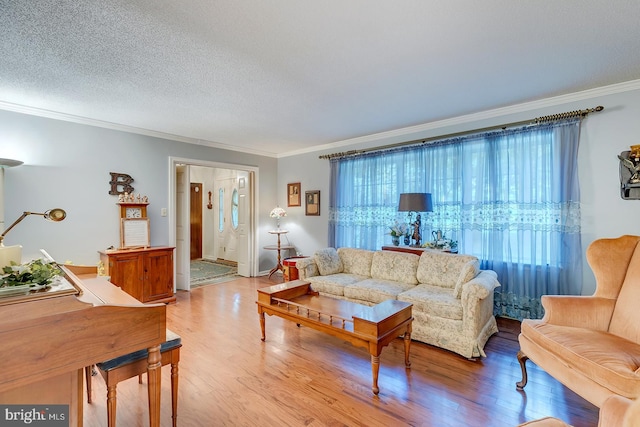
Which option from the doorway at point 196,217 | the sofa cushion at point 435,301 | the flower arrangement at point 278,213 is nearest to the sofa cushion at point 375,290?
the sofa cushion at point 435,301

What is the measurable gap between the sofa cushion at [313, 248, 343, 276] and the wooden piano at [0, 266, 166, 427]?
2.63 m

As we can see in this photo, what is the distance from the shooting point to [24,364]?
106cm

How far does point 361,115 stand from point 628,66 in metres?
2.48

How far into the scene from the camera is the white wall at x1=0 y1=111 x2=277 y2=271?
3.51m

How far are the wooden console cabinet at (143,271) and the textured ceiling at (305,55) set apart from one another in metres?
1.83

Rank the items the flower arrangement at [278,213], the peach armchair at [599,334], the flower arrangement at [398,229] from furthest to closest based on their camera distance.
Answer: the flower arrangement at [278,213] < the flower arrangement at [398,229] < the peach armchair at [599,334]

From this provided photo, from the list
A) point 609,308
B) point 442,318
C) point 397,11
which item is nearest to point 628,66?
point 609,308

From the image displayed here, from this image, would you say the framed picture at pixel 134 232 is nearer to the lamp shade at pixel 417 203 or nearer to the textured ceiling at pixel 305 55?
the textured ceiling at pixel 305 55

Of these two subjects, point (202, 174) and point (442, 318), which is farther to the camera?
point (202, 174)

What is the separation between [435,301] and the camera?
2861 mm

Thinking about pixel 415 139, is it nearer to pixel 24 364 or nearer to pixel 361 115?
pixel 361 115

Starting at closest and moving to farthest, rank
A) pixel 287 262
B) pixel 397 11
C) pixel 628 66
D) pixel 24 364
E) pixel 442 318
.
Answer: pixel 24 364 → pixel 397 11 → pixel 628 66 → pixel 442 318 → pixel 287 262

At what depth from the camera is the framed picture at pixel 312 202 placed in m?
5.62

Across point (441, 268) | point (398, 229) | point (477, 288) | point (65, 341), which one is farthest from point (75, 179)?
point (477, 288)
